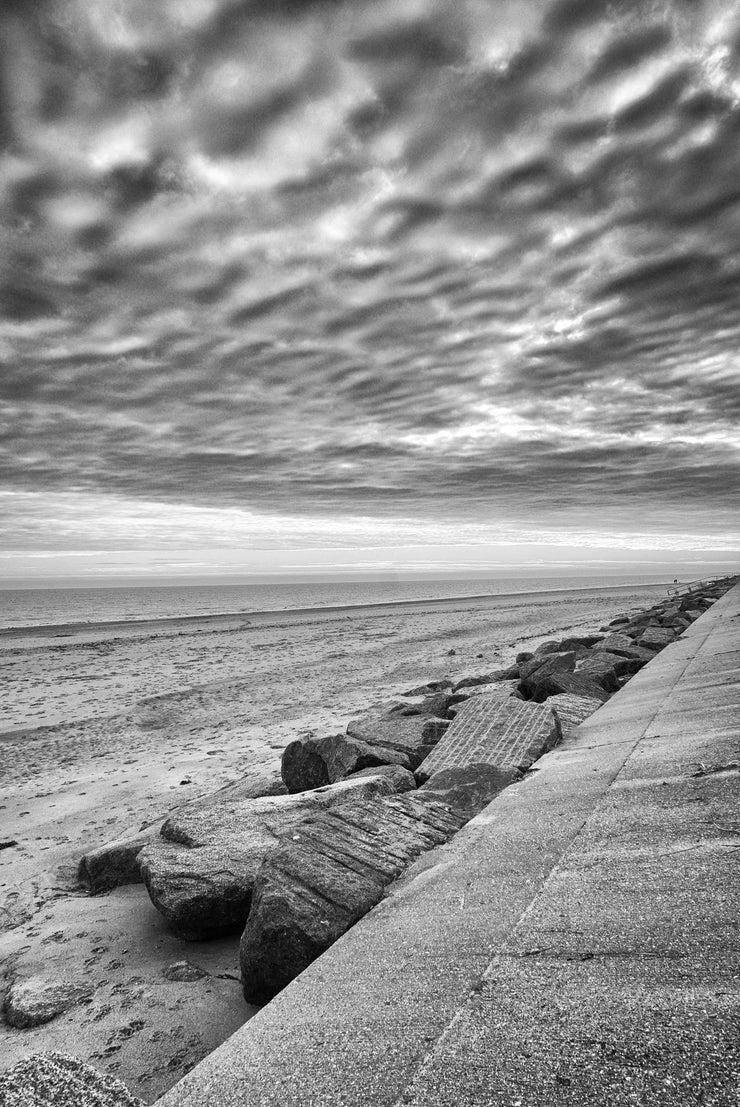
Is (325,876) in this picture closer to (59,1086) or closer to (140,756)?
(59,1086)

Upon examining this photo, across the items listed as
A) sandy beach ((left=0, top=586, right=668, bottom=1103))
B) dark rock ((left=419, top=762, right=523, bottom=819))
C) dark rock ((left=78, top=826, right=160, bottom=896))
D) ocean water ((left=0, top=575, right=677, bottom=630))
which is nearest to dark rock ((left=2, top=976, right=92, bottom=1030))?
sandy beach ((left=0, top=586, right=668, bottom=1103))

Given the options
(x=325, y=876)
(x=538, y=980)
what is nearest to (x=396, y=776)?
(x=325, y=876)

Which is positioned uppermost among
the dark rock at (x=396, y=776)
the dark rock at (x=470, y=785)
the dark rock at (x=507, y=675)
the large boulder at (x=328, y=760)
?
the dark rock at (x=470, y=785)

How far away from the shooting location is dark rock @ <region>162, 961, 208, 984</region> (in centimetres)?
298

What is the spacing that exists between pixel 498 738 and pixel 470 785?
1.20 m

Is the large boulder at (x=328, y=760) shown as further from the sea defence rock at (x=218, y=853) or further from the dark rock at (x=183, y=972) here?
the dark rock at (x=183, y=972)

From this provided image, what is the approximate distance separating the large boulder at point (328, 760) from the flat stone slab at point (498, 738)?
468 mm

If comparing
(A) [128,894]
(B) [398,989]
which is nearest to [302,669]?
(A) [128,894]

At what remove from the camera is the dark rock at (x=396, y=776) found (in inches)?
181

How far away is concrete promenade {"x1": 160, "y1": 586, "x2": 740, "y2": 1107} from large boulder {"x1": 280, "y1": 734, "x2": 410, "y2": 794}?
94.3 inches

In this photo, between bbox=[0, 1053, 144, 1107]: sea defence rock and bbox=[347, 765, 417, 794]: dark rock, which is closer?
bbox=[0, 1053, 144, 1107]: sea defence rock

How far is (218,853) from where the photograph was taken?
3637 millimetres

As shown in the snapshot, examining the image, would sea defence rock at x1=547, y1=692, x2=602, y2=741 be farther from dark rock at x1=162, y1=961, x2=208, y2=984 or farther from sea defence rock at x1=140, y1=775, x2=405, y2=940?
dark rock at x1=162, y1=961, x2=208, y2=984

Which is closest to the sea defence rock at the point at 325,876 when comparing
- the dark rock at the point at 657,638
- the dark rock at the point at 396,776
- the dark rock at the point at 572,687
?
the dark rock at the point at 396,776
